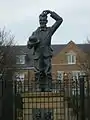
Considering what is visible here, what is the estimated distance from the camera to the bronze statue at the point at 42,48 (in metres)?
14.0

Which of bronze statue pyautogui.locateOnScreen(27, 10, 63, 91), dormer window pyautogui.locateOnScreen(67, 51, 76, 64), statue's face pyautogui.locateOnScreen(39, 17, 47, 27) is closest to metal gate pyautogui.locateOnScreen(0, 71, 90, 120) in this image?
bronze statue pyautogui.locateOnScreen(27, 10, 63, 91)

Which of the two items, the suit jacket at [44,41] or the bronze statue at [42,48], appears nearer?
the bronze statue at [42,48]

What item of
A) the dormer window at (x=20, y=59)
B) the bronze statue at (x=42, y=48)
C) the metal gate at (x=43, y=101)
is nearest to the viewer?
the metal gate at (x=43, y=101)

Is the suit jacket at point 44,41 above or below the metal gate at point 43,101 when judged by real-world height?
above

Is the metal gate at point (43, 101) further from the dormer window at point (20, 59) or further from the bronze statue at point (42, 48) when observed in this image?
the dormer window at point (20, 59)

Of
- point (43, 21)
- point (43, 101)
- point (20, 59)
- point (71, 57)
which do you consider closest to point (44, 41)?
point (43, 21)

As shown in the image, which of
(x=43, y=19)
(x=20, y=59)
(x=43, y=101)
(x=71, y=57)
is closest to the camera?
(x=43, y=101)

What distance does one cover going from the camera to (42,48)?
14.1 metres

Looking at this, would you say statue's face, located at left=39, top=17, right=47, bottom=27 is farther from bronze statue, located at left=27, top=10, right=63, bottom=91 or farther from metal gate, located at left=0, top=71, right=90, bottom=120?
metal gate, located at left=0, top=71, right=90, bottom=120

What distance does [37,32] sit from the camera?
46.7ft

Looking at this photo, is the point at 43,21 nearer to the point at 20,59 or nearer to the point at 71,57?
the point at 20,59

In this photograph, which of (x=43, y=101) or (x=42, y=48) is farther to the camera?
(x=42, y=48)

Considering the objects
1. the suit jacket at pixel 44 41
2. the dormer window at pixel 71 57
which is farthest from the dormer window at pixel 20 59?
the suit jacket at pixel 44 41

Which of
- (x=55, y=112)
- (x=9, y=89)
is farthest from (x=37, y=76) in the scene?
(x=9, y=89)
